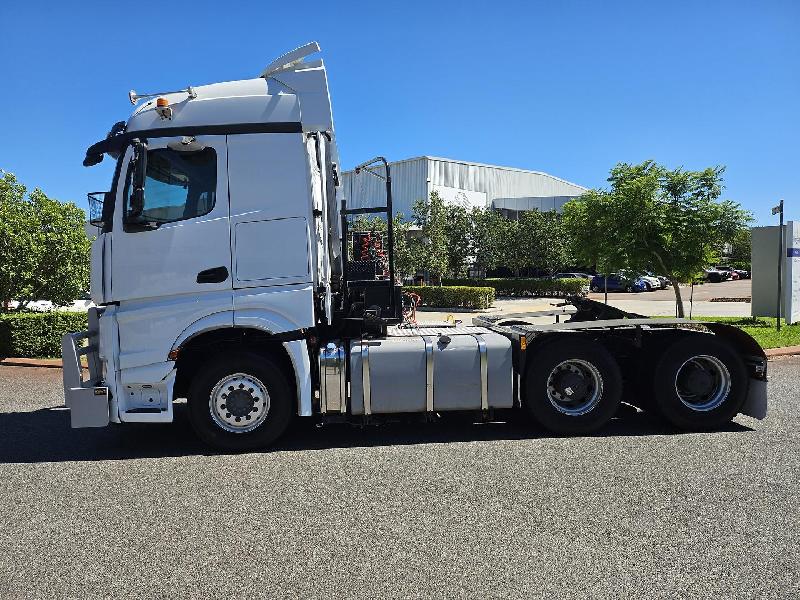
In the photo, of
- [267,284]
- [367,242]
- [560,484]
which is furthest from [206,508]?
[367,242]

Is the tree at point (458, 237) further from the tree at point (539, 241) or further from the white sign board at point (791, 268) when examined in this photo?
the white sign board at point (791, 268)

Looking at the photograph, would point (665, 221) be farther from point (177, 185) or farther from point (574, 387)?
point (177, 185)

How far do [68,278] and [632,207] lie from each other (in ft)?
44.8

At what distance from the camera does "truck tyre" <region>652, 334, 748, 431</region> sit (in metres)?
6.81

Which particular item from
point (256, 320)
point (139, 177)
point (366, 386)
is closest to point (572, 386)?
point (366, 386)

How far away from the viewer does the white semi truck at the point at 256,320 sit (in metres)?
5.98

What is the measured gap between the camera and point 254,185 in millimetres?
6078

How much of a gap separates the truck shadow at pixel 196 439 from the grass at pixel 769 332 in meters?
5.64

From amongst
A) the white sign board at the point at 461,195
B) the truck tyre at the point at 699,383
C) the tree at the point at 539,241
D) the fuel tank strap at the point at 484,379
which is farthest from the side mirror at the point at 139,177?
the white sign board at the point at 461,195

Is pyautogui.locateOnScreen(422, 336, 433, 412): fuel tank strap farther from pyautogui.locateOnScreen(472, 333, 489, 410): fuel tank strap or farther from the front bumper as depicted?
the front bumper

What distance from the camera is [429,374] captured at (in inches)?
255

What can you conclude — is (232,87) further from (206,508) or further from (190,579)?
(190,579)

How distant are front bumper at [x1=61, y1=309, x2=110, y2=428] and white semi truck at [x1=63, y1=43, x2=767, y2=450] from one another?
16 millimetres

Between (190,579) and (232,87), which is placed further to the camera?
(232,87)
